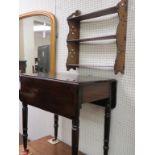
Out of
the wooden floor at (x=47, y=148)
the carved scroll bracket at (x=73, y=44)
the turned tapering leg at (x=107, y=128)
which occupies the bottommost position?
the wooden floor at (x=47, y=148)

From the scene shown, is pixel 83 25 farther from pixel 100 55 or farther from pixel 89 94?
pixel 89 94

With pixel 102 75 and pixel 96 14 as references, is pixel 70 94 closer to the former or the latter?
pixel 102 75

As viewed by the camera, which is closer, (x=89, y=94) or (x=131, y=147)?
(x=89, y=94)

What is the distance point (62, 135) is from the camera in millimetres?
1954

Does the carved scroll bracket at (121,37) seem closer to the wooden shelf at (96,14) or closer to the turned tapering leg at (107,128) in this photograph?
the wooden shelf at (96,14)

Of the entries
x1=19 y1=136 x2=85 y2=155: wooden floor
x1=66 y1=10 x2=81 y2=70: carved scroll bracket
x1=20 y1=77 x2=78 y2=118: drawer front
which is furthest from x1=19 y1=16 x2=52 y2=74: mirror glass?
x1=19 y1=136 x2=85 y2=155: wooden floor

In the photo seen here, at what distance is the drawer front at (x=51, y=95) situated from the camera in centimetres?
113

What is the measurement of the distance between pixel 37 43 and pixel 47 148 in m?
1.08

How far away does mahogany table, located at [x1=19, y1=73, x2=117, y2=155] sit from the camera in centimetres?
113

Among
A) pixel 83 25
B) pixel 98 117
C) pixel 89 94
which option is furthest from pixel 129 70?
pixel 83 25

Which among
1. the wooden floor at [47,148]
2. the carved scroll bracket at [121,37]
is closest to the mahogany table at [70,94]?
the carved scroll bracket at [121,37]

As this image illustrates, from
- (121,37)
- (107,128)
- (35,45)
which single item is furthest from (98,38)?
(35,45)

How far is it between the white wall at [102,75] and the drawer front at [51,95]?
0.46 meters
